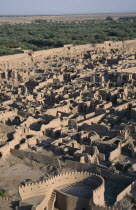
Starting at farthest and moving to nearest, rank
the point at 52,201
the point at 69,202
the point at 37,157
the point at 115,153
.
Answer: the point at 115,153, the point at 37,157, the point at 52,201, the point at 69,202

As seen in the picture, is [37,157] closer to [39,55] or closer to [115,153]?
[115,153]

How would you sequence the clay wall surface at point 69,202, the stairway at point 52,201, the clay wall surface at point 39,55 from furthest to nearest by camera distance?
the clay wall surface at point 39,55 < the stairway at point 52,201 < the clay wall surface at point 69,202

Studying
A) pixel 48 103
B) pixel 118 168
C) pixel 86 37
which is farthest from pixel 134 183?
pixel 86 37

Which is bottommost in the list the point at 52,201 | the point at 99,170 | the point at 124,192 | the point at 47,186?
the point at 124,192

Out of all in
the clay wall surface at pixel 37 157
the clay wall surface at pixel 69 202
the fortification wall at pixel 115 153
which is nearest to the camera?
the clay wall surface at pixel 69 202

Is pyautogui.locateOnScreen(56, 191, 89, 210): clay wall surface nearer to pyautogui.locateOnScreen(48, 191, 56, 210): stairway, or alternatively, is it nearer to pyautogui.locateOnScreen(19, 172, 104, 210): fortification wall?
pyautogui.locateOnScreen(48, 191, 56, 210): stairway

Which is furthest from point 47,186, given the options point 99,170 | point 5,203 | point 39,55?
point 39,55

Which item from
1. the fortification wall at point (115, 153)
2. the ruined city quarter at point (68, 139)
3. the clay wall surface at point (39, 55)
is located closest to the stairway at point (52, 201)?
the ruined city quarter at point (68, 139)

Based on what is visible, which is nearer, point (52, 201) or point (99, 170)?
point (52, 201)

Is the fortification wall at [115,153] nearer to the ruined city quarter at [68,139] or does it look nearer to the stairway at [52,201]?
the ruined city quarter at [68,139]
